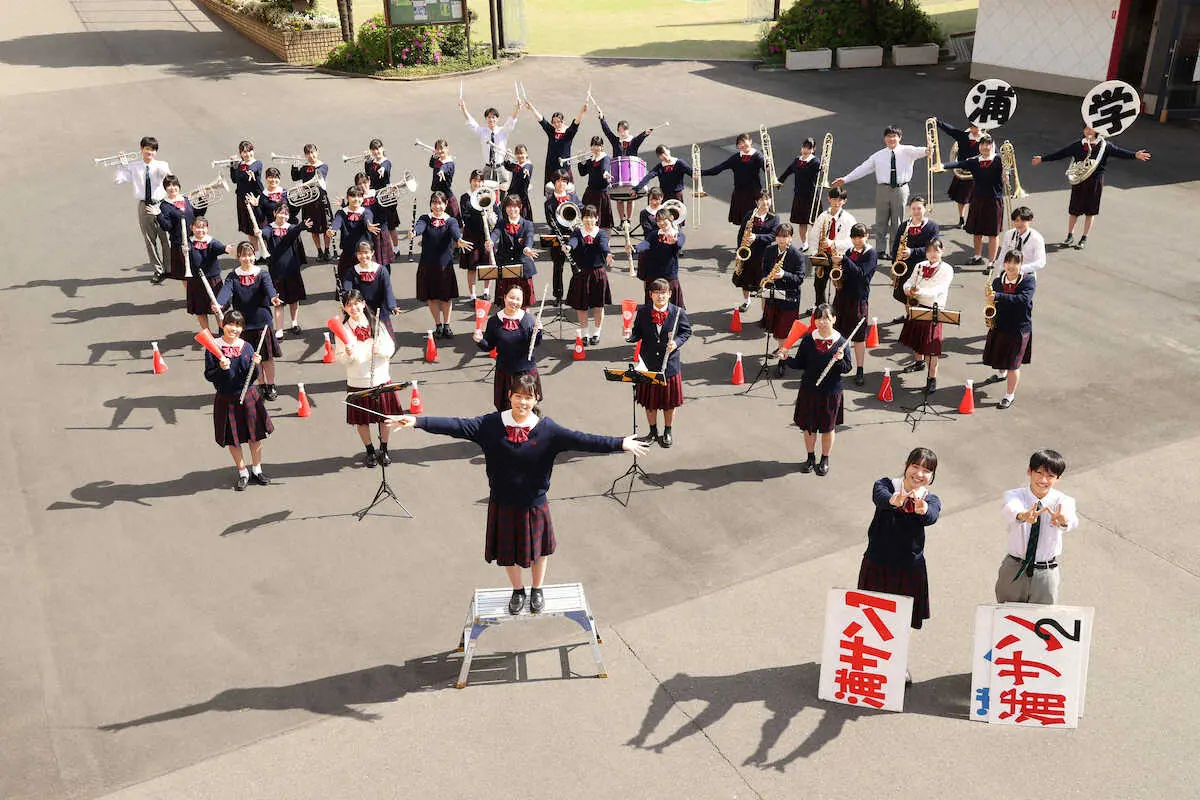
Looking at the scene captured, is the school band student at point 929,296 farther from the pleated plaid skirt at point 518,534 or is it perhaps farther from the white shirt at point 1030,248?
the pleated plaid skirt at point 518,534

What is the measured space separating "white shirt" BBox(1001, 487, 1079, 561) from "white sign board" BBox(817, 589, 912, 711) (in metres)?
0.97

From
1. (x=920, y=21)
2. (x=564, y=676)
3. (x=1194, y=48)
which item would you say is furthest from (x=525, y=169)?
(x=920, y=21)

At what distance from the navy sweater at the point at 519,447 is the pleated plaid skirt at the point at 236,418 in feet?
11.9

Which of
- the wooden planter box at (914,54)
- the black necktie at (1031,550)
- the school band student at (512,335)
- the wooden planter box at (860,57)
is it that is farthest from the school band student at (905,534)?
the wooden planter box at (914,54)

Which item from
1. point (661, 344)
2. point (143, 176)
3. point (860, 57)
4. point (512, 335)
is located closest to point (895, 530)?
point (661, 344)

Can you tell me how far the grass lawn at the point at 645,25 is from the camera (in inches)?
1302

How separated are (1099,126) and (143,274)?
50.9ft

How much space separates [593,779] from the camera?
25.2 feet

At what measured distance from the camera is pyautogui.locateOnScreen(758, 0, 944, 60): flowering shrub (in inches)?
1200

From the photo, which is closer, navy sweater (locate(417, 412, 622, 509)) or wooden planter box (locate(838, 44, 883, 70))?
navy sweater (locate(417, 412, 622, 509))

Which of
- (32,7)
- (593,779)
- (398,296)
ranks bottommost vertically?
(593,779)

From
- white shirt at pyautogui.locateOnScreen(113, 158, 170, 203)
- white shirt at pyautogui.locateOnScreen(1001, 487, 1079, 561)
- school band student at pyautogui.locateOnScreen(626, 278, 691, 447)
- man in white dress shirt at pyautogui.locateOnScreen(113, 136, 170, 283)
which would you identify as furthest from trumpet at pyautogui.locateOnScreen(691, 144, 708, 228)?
white shirt at pyautogui.locateOnScreen(1001, 487, 1079, 561)

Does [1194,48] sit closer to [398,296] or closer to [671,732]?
[398,296]

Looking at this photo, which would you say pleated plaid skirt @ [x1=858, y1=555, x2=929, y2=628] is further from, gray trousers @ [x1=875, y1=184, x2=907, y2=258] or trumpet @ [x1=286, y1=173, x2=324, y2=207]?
trumpet @ [x1=286, y1=173, x2=324, y2=207]
